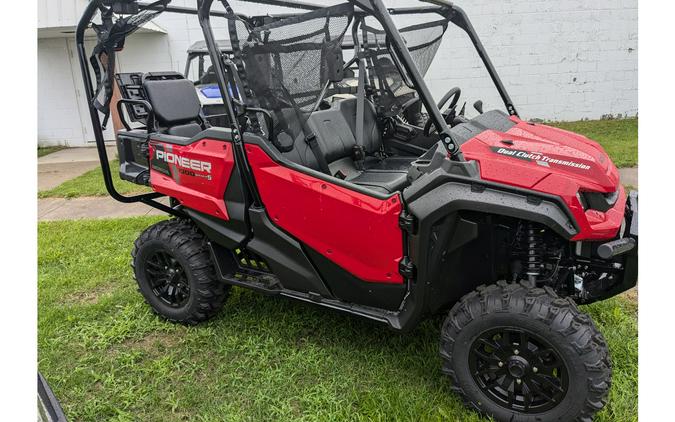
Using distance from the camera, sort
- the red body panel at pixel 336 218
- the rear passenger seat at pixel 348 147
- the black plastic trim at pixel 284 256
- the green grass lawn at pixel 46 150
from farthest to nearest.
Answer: the green grass lawn at pixel 46 150, the rear passenger seat at pixel 348 147, the black plastic trim at pixel 284 256, the red body panel at pixel 336 218

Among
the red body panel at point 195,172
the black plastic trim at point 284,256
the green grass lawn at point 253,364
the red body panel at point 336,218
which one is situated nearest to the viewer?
the red body panel at point 336,218

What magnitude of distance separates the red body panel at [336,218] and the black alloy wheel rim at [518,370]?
53 centimetres

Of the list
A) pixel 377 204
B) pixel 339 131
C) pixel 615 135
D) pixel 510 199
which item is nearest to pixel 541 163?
pixel 510 199

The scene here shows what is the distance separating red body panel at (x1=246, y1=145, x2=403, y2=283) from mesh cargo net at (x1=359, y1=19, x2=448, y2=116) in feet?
3.56

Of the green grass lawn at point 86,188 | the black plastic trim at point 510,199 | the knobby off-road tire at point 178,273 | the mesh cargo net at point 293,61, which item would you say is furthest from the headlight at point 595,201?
the green grass lawn at point 86,188

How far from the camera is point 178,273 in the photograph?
3.41m

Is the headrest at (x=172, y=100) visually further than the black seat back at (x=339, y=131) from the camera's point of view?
Yes

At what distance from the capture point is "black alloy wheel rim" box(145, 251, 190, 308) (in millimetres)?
3410

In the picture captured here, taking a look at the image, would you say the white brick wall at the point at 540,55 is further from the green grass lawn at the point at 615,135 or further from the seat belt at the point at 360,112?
the seat belt at the point at 360,112

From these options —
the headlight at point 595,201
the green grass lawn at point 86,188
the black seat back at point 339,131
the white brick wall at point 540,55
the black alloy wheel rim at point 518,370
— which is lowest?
the black alloy wheel rim at point 518,370

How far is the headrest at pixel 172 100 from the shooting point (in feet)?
11.1

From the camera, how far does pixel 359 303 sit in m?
2.79

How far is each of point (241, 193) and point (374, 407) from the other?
4.48 ft

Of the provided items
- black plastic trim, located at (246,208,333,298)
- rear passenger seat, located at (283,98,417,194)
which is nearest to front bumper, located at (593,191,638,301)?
rear passenger seat, located at (283,98,417,194)
